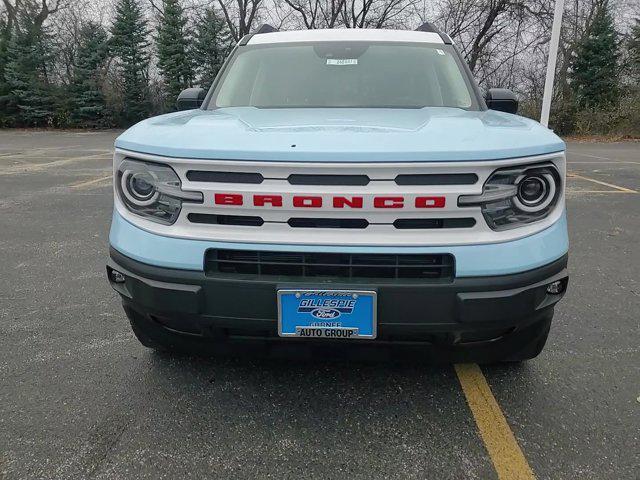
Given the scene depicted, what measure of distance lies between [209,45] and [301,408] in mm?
28037

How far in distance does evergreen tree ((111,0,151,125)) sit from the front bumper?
2657 cm

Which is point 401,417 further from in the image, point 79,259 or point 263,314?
point 79,259

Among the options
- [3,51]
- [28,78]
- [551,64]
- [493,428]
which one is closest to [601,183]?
[551,64]

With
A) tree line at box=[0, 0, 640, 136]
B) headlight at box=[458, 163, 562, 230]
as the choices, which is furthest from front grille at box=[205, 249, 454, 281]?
tree line at box=[0, 0, 640, 136]

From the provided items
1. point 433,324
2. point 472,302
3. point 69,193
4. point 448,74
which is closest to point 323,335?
point 433,324

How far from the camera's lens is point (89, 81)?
1005 inches

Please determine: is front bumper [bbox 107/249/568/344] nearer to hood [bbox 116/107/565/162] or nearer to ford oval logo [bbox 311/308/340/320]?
ford oval logo [bbox 311/308/340/320]

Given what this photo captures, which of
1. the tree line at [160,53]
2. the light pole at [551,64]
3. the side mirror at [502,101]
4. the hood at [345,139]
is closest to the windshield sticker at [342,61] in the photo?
the side mirror at [502,101]

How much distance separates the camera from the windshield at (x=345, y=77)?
3.05 meters

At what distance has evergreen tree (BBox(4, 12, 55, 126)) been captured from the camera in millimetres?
25797

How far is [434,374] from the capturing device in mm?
2537

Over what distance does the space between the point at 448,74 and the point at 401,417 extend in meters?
2.21

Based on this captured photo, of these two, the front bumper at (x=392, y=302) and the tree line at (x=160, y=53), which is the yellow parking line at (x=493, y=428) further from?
the tree line at (x=160, y=53)

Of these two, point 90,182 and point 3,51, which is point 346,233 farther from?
point 3,51
